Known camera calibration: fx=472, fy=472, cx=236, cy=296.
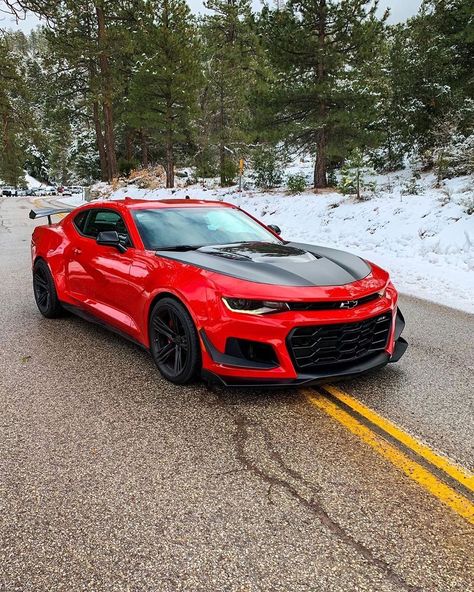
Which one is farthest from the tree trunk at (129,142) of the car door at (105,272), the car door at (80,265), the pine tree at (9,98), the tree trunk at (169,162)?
the car door at (105,272)

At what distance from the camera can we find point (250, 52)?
30266mm

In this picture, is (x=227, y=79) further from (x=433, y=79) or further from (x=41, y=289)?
(x=41, y=289)

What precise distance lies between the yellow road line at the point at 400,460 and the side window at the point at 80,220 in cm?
314

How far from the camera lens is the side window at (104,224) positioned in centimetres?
447

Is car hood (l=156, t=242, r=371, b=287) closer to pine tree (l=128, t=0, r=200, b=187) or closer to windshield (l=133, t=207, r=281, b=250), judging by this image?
windshield (l=133, t=207, r=281, b=250)

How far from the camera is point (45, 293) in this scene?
18.4ft

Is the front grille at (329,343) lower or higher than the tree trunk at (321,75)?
lower

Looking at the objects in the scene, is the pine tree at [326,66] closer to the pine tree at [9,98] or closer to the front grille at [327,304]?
the pine tree at [9,98]

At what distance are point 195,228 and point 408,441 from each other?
8.67 feet

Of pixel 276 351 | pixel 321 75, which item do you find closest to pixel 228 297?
pixel 276 351

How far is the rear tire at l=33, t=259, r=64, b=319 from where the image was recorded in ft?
17.7

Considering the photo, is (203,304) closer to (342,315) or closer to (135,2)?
(342,315)

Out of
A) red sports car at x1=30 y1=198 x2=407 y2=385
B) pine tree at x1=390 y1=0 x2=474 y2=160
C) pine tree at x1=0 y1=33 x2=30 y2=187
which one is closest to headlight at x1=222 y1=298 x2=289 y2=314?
red sports car at x1=30 y1=198 x2=407 y2=385

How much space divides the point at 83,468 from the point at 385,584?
166cm
